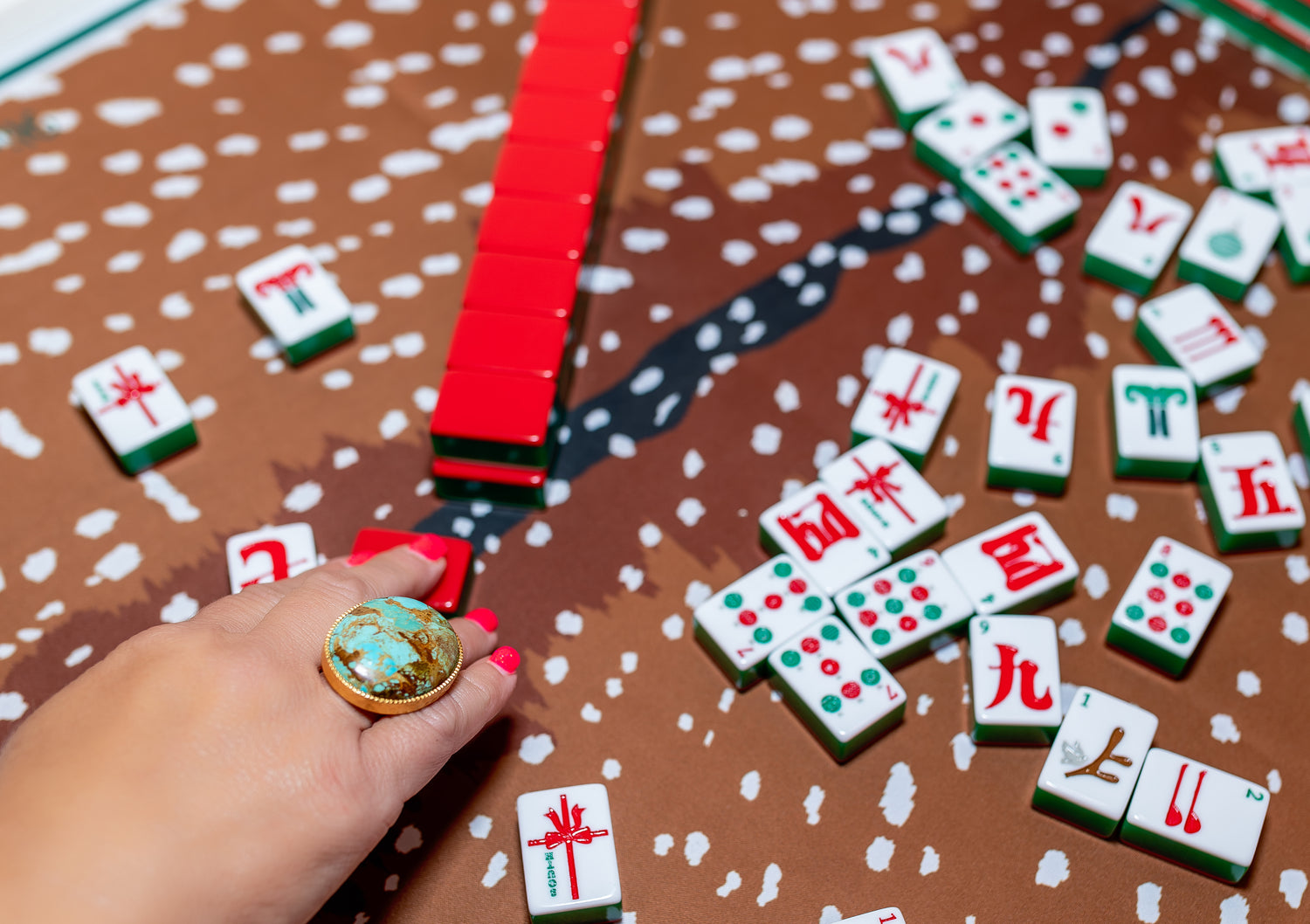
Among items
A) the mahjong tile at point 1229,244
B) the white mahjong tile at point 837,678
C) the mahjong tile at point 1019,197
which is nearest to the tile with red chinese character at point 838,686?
the white mahjong tile at point 837,678

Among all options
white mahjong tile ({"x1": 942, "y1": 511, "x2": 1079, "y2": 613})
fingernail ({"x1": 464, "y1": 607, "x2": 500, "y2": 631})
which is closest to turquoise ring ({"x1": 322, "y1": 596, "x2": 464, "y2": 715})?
fingernail ({"x1": 464, "y1": 607, "x2": 500, "y2": 631})

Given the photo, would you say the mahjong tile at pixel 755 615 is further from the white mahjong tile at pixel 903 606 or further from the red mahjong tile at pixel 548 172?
the red mahjong tile at pixel 548 172

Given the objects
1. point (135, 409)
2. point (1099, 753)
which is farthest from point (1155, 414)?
point (135, 409)

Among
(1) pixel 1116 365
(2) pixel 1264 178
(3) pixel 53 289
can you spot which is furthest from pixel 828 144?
(3) pixel 53 289

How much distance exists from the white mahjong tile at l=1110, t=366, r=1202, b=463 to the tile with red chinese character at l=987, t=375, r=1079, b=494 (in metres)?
0.07

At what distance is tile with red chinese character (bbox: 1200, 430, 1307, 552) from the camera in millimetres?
1478

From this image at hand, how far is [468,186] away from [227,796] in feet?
3.52

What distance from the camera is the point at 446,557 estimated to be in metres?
1.41

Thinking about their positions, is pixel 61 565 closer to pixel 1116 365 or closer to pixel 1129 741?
pixel 1129 741

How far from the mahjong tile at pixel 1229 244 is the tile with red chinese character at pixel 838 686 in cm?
83

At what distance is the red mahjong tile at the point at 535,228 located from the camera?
1.58m

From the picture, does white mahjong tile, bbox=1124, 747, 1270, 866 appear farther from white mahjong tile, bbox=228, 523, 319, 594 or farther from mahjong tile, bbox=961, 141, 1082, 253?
white mahjong tile, bbox=228, 523, 319, 594

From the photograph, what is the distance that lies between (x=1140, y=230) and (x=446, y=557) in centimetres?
116

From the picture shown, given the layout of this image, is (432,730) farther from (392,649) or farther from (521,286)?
(521,286)
